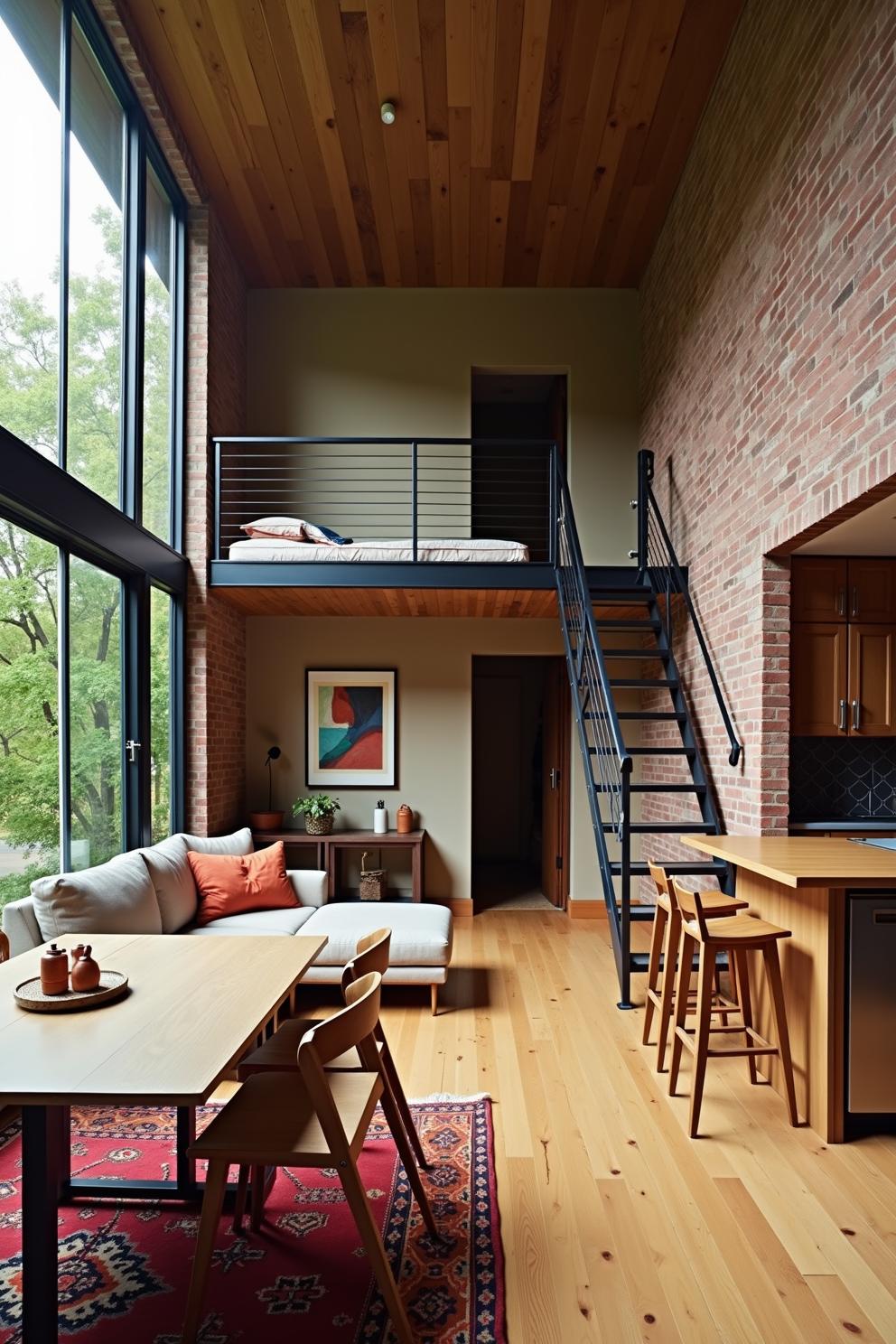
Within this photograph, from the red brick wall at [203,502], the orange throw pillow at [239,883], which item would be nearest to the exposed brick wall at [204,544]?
the red brick wall at [203,502]

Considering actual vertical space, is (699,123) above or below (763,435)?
above

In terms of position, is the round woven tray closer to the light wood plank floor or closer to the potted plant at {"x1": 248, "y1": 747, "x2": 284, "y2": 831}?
the light wood plank floor

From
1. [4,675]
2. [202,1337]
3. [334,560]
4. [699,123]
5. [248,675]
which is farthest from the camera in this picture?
[248,675]

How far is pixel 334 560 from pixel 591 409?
8.84 feet

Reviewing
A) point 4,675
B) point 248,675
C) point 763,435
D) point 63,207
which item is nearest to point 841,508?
point 763,435

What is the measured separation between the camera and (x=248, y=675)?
634cm

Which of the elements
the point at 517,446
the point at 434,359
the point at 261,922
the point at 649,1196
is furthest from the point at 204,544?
the point at 649,1196

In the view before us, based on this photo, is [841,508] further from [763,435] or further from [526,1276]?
[526,1276]

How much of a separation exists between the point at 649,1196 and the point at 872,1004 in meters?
1.04

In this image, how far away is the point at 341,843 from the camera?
572 cm

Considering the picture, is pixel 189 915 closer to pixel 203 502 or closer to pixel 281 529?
pixel 281 529

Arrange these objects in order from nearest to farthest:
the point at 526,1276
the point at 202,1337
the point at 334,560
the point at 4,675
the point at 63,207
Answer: the point at 202,1337
the point at 526,1276
the point at 4,675
the point at 63,207
the point at 334,560

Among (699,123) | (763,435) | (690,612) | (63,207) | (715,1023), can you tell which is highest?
(699,123)

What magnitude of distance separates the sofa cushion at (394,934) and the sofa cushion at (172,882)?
0.64 metres
